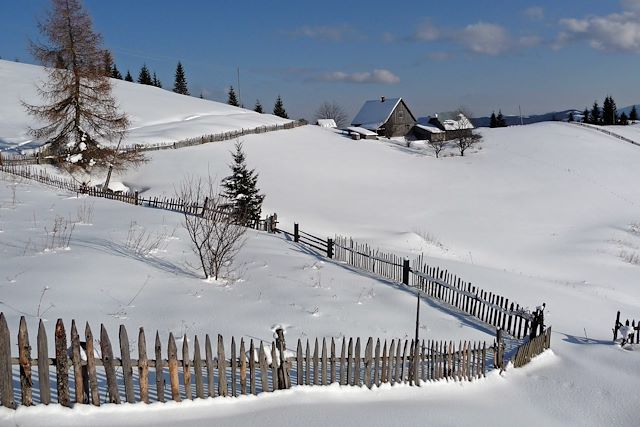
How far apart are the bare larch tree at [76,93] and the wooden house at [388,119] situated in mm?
44838

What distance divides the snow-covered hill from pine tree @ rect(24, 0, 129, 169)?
26.7 feet

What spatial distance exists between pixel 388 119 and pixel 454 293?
59315 mm

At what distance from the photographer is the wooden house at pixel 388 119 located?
70000 mm

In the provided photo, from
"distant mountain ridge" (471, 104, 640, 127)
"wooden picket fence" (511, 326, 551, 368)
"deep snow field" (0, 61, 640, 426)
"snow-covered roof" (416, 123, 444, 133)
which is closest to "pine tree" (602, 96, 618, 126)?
"distant mountain ridge" (471, 104, 640, 127)

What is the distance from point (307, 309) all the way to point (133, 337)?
4086 millimetres

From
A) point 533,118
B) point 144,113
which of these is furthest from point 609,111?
point 144,113

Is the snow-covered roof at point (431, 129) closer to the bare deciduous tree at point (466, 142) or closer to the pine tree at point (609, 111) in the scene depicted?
the bare deciduous tree at point (466, 142)

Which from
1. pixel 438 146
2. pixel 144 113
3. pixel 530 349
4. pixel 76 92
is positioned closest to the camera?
pixel 530 349

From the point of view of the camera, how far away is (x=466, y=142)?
5734cm

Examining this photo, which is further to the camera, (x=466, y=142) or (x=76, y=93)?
(x=466, y=142)

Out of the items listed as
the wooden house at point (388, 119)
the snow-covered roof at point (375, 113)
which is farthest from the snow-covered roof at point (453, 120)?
the snow-covered roof at point (375, 113)

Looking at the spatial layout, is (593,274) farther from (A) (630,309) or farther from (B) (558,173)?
(B) (558,173)

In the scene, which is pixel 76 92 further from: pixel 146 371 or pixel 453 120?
pixel 453 120

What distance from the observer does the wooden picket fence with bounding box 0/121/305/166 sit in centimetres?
2984
